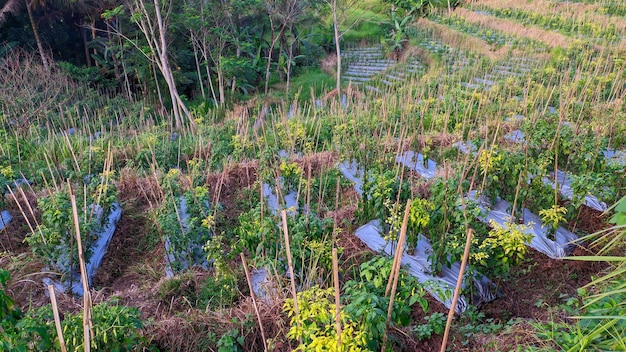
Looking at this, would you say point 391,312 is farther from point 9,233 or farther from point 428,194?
point 9,233

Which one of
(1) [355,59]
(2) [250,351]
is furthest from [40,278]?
(1) [355,59]

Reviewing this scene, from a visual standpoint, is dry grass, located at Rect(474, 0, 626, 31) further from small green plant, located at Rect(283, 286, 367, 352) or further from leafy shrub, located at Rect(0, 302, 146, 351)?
leafy shrub, located at Rect(0, 302, 146, 351)

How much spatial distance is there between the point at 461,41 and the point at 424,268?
35.2 ft

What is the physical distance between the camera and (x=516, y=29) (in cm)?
1167

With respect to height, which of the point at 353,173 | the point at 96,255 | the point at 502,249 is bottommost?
the point at 96,255

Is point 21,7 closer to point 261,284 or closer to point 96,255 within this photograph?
point 96,255

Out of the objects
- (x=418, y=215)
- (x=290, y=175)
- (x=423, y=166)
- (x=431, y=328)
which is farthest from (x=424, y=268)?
(x=423, y=166)

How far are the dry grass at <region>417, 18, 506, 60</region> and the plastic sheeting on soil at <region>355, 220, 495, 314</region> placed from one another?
8.12 m

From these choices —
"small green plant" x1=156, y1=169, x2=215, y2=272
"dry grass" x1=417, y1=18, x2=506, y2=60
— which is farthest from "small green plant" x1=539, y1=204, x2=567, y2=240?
"dry grass" x1=417, y1=18, x2=506, y2=60

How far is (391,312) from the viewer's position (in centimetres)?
199

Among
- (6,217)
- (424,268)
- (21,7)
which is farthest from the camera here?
(21,7)

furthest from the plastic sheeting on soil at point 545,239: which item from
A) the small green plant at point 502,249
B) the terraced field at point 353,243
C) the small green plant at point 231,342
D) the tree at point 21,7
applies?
the tree at point 21,7

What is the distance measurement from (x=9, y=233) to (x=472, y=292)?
4.20 meters

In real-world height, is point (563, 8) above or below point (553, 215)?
above
